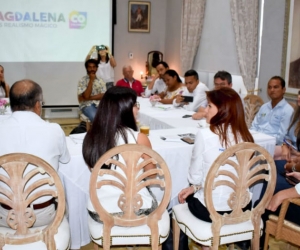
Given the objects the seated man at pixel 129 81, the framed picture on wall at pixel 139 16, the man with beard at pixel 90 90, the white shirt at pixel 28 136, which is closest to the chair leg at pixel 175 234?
the white shirt at pixel 28 136

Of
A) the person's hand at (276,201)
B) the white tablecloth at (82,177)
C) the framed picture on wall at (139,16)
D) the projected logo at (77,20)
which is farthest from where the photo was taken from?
the framed picture on wall at (139,16)

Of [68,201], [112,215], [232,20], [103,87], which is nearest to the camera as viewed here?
[112,215]

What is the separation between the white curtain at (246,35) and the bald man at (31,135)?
3.65m

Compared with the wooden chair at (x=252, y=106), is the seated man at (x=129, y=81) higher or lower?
higher

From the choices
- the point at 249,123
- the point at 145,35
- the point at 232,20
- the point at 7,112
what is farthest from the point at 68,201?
the point at 145,35

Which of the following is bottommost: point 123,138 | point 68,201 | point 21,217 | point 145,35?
point 68,201

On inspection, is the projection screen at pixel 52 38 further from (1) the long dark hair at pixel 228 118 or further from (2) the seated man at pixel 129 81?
(1) the long dark hair at pixel 228 118

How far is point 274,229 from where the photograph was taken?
1.95 metres

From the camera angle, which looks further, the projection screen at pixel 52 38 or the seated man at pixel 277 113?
the projection screen at pixel 52 38

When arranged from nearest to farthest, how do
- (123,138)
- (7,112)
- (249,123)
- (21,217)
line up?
(21,217), (123,138), (7,112), (249,123)

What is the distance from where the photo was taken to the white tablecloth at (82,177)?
223cm

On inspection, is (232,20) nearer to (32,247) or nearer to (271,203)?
(271,203)

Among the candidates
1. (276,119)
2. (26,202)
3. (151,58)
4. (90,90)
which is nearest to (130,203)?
(26,202)

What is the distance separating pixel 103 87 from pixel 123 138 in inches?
115
